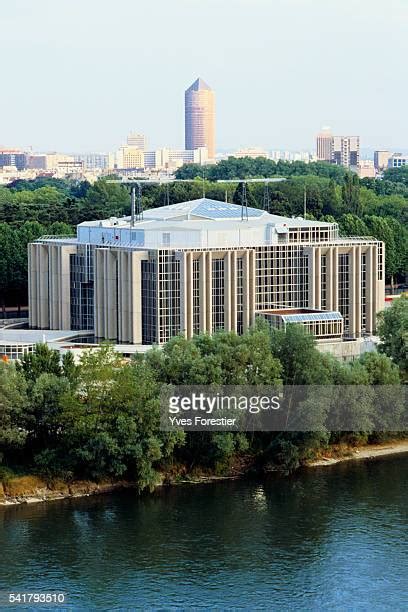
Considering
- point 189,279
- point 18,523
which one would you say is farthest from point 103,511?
point 189,279

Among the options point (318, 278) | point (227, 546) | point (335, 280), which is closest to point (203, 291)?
point (318, 278)

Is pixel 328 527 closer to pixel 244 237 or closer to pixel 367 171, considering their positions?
pixel 244 237

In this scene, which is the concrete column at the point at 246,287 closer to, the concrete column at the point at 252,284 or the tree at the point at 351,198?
the concrete column at the point at 252,284

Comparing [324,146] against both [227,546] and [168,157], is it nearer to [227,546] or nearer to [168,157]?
[168,157]

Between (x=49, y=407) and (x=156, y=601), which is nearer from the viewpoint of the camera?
(x=156, y=601)

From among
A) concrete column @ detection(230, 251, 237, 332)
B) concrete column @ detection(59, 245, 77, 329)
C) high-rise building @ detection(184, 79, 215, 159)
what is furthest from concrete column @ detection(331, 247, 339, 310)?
high-rise building @ detection(184, 79, 215, 159)

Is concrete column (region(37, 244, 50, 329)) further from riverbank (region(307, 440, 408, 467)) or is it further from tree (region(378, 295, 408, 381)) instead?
riverbank (region(307, 440, 408, 467))
